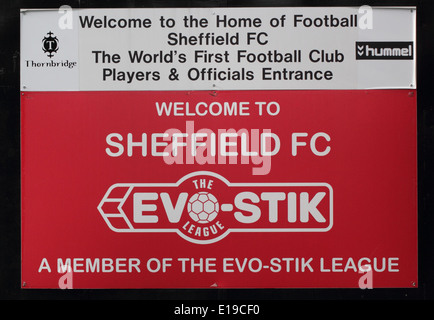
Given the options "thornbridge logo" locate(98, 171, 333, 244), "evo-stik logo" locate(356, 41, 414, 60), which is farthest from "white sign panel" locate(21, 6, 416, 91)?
"thornbridge logo" locate(98, 171, 333, 244)

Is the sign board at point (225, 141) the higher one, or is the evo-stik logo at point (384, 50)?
the evo-stik logo at point (384, 50)

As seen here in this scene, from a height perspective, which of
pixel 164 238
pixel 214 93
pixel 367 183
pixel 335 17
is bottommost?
pixel 164 238

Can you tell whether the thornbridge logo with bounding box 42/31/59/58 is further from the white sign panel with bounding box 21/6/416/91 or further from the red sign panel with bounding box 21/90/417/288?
the red sign panel with bounding box 21/90/417/288

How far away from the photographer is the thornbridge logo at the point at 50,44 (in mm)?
2506

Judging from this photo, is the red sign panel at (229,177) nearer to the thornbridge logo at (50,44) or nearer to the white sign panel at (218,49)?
the white sign panel at (218,49)

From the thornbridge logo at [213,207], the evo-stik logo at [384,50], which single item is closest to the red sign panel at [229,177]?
the thornbridge logo at [213,207]

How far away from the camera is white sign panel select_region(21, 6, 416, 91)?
2486 millimetres

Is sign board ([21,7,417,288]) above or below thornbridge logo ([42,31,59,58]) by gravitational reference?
below

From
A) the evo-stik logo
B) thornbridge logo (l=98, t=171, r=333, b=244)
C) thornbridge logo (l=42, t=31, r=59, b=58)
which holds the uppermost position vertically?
thornbridge logo (l=42, t=31, r=59, b=58)
